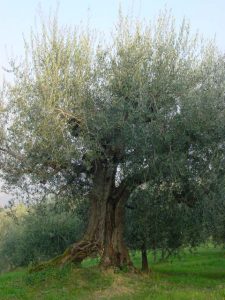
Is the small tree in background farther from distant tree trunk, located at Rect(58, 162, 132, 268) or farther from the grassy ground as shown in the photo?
the grassy ground

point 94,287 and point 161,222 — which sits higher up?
point 161,222

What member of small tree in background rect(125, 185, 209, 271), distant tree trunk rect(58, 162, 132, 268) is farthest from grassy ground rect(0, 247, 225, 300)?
small tree in background rect(125, 185, 209, 271)

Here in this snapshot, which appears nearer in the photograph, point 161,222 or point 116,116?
point 116,116

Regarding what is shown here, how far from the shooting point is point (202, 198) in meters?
16.2

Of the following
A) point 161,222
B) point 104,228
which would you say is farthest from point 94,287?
point 161,222

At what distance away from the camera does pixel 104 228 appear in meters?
17.8

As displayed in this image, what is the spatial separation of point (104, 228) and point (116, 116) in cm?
481

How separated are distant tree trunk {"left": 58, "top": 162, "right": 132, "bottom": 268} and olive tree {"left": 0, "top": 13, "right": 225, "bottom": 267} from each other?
2.5 inches

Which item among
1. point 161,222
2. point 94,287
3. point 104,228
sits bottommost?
point 94,287

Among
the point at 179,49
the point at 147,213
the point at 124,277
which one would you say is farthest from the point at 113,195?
the point at 179,49

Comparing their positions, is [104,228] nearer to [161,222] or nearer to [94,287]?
[94,287]

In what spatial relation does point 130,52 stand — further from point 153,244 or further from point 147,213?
point 153,244

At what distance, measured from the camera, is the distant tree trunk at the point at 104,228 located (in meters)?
17.4

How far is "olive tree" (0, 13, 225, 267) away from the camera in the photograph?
15062 mm
